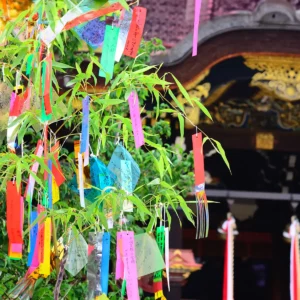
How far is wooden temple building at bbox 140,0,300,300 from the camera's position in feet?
28.4

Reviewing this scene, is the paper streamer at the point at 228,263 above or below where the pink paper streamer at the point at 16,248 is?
above

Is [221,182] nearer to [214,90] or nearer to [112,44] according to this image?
[214,90]

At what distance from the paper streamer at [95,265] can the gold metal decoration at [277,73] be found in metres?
4.67

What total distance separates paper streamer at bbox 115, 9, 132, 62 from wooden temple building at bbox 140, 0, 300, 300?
3.75m

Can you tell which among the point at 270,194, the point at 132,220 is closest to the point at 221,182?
the point at 270,194

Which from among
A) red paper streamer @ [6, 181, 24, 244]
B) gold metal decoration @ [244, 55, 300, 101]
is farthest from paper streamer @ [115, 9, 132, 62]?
gold metal decoration @ [244, 55, 300, 101]

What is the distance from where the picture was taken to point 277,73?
8.98 meters

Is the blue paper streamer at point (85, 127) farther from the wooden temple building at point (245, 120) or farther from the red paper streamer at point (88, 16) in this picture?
the wooden temple building at point (245, 120)

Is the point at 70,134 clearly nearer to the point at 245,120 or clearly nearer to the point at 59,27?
the point at 59,27

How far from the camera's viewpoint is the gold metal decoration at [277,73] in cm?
891

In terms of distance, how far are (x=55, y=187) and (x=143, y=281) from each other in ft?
3.88

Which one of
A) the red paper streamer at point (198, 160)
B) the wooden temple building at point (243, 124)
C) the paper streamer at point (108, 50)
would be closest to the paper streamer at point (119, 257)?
the red paper streamer at point (198, 160)

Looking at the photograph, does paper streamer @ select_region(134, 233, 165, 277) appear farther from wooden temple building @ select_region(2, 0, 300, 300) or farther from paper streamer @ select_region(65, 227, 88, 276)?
wooden temple building @ select_region(2, 0, 300, 300)

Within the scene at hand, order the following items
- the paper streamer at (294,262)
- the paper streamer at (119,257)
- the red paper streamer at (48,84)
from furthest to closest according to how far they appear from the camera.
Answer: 1. the paper streamer at (294,262)
2. the paper streamer at (119,257)
3. the red paper streamer at (48,84)
